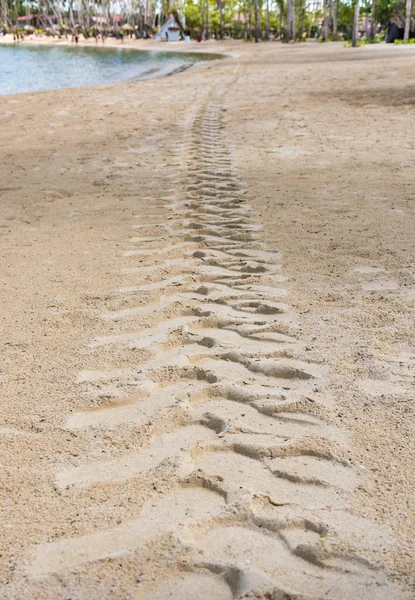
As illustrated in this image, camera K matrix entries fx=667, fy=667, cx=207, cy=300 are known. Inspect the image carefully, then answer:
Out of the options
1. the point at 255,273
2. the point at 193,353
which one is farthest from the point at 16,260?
the point at 193,353

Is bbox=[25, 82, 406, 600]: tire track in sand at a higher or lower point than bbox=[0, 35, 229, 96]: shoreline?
lower

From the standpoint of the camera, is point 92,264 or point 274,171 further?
point 274,171

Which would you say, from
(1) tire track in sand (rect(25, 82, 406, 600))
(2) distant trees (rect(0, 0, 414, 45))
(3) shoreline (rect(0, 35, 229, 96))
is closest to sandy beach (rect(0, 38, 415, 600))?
(1) tire track in sand (rect(25, 82, 406, 600))

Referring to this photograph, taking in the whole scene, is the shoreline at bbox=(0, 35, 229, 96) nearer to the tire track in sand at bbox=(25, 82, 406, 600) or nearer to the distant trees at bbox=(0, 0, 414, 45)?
the distant trees at bbox=(0, 0, 414, 45)

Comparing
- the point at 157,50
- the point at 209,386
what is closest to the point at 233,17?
the point at 157,50

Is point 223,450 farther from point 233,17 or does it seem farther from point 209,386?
point 233,17

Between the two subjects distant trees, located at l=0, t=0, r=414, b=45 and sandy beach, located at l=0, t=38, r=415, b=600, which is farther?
distant trees, located at l=0, t=0, r=414, b=45

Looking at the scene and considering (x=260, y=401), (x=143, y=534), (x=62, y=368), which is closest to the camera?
(x=143, y=534)

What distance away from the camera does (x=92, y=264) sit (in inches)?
186

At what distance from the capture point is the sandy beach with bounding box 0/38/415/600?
198 centimetres

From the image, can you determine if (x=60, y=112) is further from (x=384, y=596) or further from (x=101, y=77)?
(x=101, y=77)

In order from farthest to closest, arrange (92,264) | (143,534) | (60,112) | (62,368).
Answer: (60,112) → (92,264) → (62,368) → (143,534)

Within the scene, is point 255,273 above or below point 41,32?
below

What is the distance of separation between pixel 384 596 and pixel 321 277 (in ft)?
8.71
